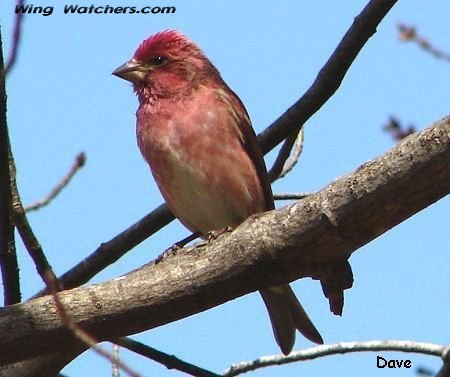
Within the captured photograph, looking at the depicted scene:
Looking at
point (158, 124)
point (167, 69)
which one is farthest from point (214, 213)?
point (167, 69)

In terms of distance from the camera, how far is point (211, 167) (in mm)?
7219

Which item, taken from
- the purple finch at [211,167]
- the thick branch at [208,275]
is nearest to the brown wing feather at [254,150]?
the purple finch at [211,167]

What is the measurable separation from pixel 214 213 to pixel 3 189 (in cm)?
216

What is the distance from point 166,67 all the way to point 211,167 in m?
1.24

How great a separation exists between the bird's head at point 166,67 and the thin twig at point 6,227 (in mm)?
2612

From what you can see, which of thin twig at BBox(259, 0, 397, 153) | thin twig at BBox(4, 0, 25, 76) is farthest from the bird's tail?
thin twig at BBox(4, 0, 25, 76)

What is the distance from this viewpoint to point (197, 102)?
301 inches

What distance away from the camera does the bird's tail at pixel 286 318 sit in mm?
6812

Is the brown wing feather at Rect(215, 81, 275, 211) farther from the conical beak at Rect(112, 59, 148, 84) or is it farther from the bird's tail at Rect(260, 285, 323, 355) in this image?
the conical beak at Rect(112, 59, 148, 84)

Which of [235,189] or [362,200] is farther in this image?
[235,189]

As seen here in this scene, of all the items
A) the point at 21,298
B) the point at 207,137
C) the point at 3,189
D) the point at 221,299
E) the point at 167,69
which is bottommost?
the point at 221,299

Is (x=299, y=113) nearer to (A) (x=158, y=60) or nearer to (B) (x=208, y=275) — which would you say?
(A) (x=158, y=60)

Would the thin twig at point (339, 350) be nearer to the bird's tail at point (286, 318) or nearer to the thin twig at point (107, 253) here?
the bird's tail at point (286, 318)

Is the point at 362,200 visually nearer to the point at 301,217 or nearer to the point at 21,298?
the point at 301,217
